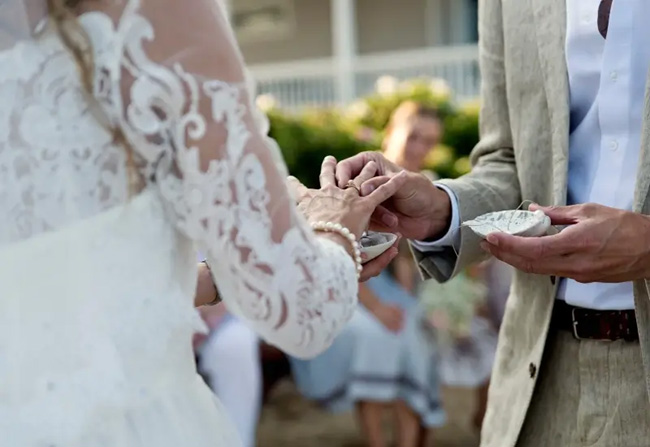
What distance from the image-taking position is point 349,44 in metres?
14.6

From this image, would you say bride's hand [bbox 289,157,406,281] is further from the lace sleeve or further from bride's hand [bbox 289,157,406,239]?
the lace sleeve

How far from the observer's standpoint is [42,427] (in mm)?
1421

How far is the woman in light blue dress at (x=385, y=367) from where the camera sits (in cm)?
546

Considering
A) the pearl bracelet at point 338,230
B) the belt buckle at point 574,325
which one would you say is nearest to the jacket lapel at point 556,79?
the belt buckle at point 574,325

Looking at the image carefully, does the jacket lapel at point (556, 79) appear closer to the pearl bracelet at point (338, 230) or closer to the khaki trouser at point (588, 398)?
the khaki trouser at point (588, 398)

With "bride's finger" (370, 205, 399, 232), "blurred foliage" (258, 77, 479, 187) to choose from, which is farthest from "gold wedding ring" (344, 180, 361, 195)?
"blurred foliage" (258, 77, 479, 187)

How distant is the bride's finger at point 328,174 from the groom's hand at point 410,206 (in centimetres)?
2

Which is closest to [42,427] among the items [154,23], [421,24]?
[154,23]

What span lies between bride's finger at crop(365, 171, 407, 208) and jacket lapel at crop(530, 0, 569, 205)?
33 centimetres

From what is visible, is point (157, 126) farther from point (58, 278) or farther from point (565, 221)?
point (565, 221)

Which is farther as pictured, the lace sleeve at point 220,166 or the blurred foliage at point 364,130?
the blurred foliage at point 364,130

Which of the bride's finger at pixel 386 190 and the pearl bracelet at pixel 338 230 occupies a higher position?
the pearl bracelet at pixel 338 230

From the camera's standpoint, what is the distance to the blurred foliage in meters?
7.63

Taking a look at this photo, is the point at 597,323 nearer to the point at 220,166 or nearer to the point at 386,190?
the point at 386,190
